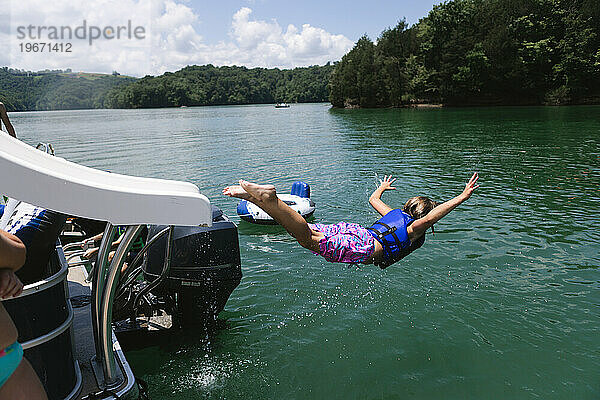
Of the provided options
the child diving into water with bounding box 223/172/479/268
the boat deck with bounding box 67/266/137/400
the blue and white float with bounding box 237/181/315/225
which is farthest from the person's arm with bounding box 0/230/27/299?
the blue and white float with bounding box 237/181/315/225

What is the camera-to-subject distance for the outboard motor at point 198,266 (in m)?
5.10

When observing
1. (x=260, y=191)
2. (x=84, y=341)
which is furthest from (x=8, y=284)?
(x=260, y=191)

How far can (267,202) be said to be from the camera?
4.16 m

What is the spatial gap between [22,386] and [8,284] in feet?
1.68

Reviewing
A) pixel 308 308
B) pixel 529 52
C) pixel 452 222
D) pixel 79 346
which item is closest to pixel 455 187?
pixel 452 222

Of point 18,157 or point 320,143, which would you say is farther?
point 320,143

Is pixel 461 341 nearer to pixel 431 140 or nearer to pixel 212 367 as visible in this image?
pixel 212 367

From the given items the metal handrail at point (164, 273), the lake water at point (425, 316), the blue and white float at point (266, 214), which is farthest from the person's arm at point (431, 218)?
the blue and white float at point (266, 214)

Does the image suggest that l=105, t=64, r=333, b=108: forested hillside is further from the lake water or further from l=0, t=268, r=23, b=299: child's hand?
l=0, t=268, r=23, b=299: child's hand

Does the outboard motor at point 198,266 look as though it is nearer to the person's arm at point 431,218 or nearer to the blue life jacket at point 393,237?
the blue life jacket at point 393,237

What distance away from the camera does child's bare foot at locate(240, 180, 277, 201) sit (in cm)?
404

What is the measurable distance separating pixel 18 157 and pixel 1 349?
88 cm

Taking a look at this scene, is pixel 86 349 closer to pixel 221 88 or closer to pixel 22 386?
pixel 22 386

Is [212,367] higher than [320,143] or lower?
lower
